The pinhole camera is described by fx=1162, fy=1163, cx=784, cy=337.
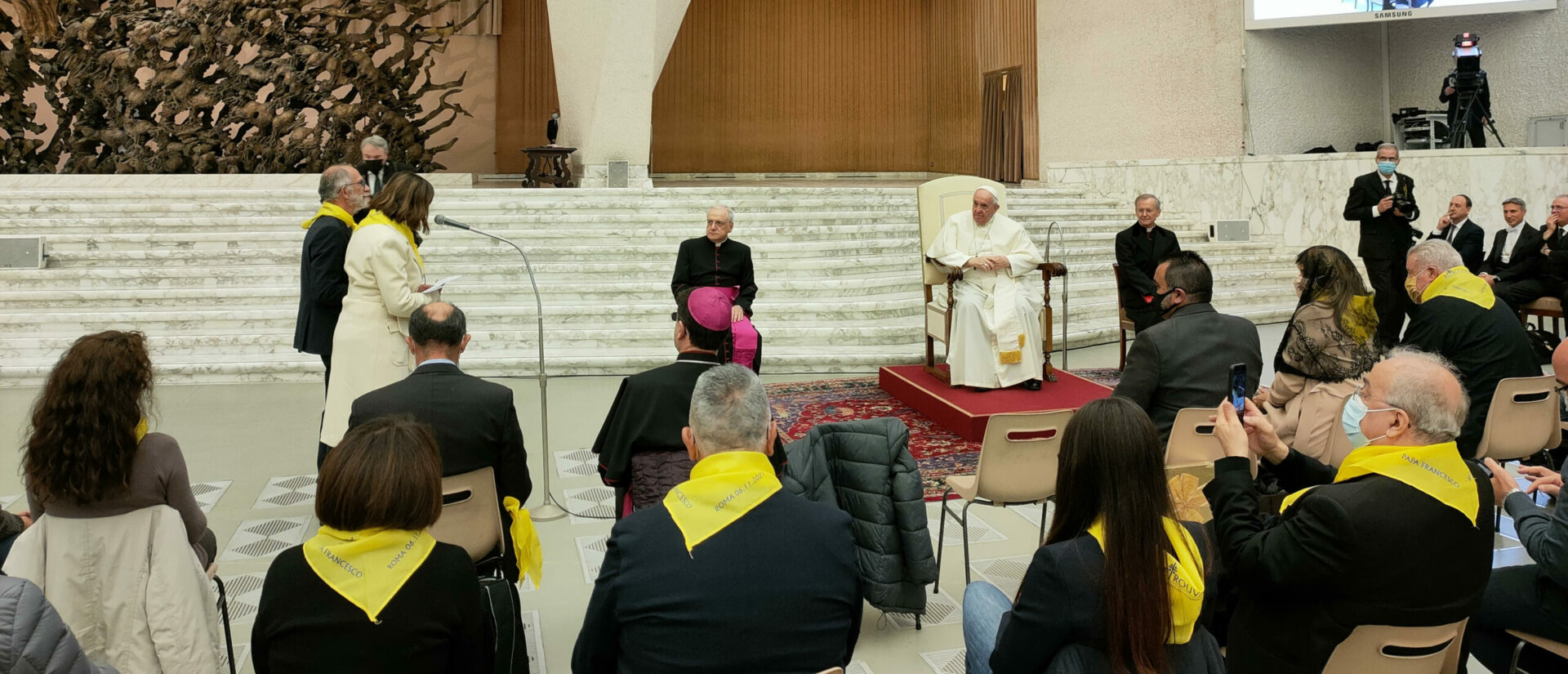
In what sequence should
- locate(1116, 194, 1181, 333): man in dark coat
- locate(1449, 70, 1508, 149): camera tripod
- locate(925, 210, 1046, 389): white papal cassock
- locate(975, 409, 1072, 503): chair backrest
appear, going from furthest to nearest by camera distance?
locate(1449, 70, 1508, 149): camera tripod → locate(1116, 194, 1181, 333): man in dark coat → locate(925, 210, 1046, 389): white papal cassock → locate(975, 409, 1072, 503): chair backrest

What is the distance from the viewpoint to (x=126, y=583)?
7.49 ft

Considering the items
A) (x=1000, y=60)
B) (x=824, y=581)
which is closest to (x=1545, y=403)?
(x=824, y=581)

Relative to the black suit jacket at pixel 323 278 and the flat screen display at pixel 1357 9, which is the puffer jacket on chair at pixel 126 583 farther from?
the flat screen display at pixel 1357 9

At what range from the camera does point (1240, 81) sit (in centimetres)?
1175

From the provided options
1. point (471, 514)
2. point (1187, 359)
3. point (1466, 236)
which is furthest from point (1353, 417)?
point (1466, 236)

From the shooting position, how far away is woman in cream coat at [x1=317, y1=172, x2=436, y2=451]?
3.90 metres

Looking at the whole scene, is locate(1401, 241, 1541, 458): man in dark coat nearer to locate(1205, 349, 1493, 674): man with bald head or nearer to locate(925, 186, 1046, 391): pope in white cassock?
locate(1205, 349, 1493, 674): man with bald head

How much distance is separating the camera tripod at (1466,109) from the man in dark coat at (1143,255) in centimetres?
540

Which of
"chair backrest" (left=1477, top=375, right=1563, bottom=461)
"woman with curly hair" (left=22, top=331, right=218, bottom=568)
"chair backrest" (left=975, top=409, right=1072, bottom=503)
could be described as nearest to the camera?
"woman with curly hair" (left=22, top=331, right=218, bottom=568)

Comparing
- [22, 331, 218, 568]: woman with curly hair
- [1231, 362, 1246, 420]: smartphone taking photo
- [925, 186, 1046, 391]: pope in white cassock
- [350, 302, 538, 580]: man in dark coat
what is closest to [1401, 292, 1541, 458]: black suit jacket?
[1231, 362, 1246, 420]: smartphone taking photo

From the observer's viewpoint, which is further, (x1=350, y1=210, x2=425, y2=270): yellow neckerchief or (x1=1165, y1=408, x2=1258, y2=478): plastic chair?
(x1=350, y1=210, x2=425, y2=270): yellow neckerchief

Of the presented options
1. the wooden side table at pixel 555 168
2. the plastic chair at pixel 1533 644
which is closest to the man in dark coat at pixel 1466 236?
the plastic chair at pixel 1533 644

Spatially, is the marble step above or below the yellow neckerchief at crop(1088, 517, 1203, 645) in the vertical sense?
above

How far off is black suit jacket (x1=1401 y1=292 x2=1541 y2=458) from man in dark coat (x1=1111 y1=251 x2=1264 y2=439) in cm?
99
